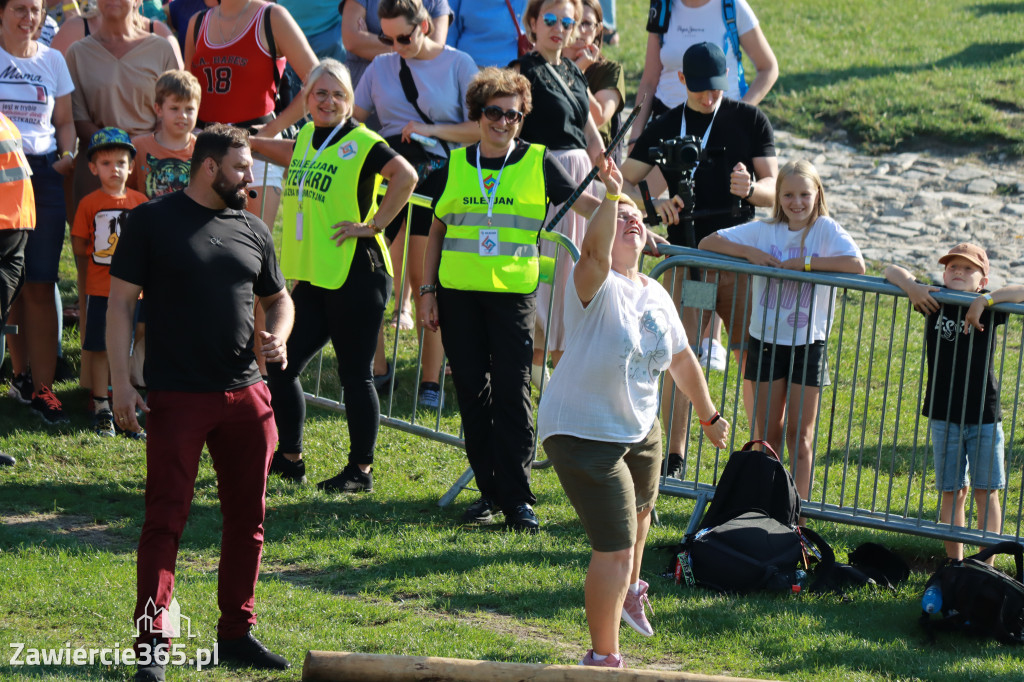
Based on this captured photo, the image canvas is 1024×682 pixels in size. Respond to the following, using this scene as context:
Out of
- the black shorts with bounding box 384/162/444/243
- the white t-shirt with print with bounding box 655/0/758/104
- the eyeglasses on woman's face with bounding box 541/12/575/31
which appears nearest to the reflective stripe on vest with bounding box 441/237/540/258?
the black shorts with bounding box 384/162/444/243

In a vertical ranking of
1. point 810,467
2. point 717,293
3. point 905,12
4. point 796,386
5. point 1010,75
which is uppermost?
point 905,12

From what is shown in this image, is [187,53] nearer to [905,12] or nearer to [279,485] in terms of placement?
[279,485]

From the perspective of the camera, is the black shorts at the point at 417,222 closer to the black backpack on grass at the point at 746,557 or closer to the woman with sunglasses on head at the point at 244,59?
the woman with sunglasses on head at the point at 244,59

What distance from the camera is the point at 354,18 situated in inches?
370

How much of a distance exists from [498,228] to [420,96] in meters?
1.89

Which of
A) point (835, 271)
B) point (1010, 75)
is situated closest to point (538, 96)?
point (835, 271)

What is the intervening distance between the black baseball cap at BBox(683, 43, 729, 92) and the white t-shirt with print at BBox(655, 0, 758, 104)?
1.21 m

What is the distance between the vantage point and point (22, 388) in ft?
27.8

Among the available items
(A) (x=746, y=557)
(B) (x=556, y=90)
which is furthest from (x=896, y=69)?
(A) (x=746, y=557)

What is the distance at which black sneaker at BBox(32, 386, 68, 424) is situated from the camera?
823cm

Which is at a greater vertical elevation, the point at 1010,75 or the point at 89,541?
the point at 1010,75

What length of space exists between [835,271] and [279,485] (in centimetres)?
332

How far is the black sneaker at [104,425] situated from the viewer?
8.09m

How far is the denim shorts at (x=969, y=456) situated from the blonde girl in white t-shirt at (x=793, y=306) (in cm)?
67
